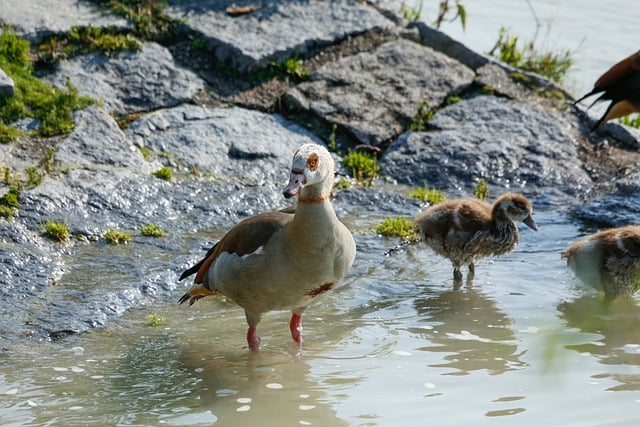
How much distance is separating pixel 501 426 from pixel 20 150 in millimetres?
5368

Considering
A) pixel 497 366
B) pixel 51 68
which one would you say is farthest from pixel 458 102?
pixel 497 366

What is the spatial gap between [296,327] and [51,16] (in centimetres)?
535

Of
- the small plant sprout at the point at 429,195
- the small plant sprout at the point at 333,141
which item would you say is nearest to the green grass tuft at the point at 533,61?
the small plant sprout at the point at 333,141

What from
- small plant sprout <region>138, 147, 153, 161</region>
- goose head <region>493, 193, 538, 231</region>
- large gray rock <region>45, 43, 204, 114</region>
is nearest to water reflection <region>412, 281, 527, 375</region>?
goose head <region>493, 193, 538, 231</region>

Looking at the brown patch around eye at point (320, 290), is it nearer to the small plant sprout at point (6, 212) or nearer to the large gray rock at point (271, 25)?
the small plant sprout at point (6, 212)

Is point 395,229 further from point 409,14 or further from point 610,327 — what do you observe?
point 409,14

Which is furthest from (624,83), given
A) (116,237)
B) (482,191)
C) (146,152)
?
(146,152)

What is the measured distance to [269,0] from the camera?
11750 mm

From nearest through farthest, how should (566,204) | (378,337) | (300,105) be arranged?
(378,337), (566,204), (300,105)

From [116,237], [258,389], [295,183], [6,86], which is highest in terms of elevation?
[295,183]

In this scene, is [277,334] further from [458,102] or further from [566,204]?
[458,102]

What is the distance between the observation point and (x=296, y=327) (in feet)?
23.3

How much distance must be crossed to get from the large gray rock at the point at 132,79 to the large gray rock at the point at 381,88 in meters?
1.19

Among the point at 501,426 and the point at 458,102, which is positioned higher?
the point at 458,102
